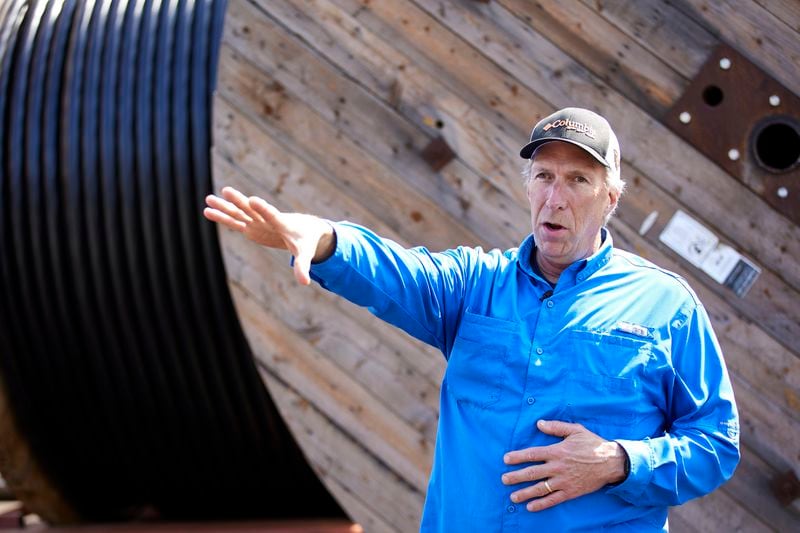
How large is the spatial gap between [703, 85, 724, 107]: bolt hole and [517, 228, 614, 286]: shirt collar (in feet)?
4.19

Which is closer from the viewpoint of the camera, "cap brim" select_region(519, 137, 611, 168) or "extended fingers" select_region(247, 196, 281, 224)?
"extended fingers" select_region(247, 196, 281, 224)

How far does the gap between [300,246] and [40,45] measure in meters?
2.59

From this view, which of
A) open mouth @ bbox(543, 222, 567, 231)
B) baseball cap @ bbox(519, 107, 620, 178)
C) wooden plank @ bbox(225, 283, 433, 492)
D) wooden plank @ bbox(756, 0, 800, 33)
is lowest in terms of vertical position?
wooden plank @ bbox(225, 283, 433, 492)

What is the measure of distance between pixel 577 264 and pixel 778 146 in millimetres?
1557

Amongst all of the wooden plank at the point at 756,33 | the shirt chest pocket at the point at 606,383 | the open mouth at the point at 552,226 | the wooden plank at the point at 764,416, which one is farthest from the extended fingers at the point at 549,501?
the wooden plank at the point at 756,33

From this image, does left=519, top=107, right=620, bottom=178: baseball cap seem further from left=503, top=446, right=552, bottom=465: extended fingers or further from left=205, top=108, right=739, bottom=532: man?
left=503, top=446, right=552, bottom=465: extended fingers

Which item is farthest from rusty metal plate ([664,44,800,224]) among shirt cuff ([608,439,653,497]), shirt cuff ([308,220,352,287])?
shirt cuff ([308,220,352,287])

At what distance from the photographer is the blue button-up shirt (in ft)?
5.89

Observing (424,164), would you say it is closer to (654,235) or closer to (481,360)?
(654,235)

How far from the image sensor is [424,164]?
3123mm

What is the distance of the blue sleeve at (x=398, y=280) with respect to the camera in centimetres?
179

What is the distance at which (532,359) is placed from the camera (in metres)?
1.83

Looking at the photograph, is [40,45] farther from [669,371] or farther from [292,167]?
[669,371]

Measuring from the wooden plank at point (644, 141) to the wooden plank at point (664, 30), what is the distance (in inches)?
7.5
